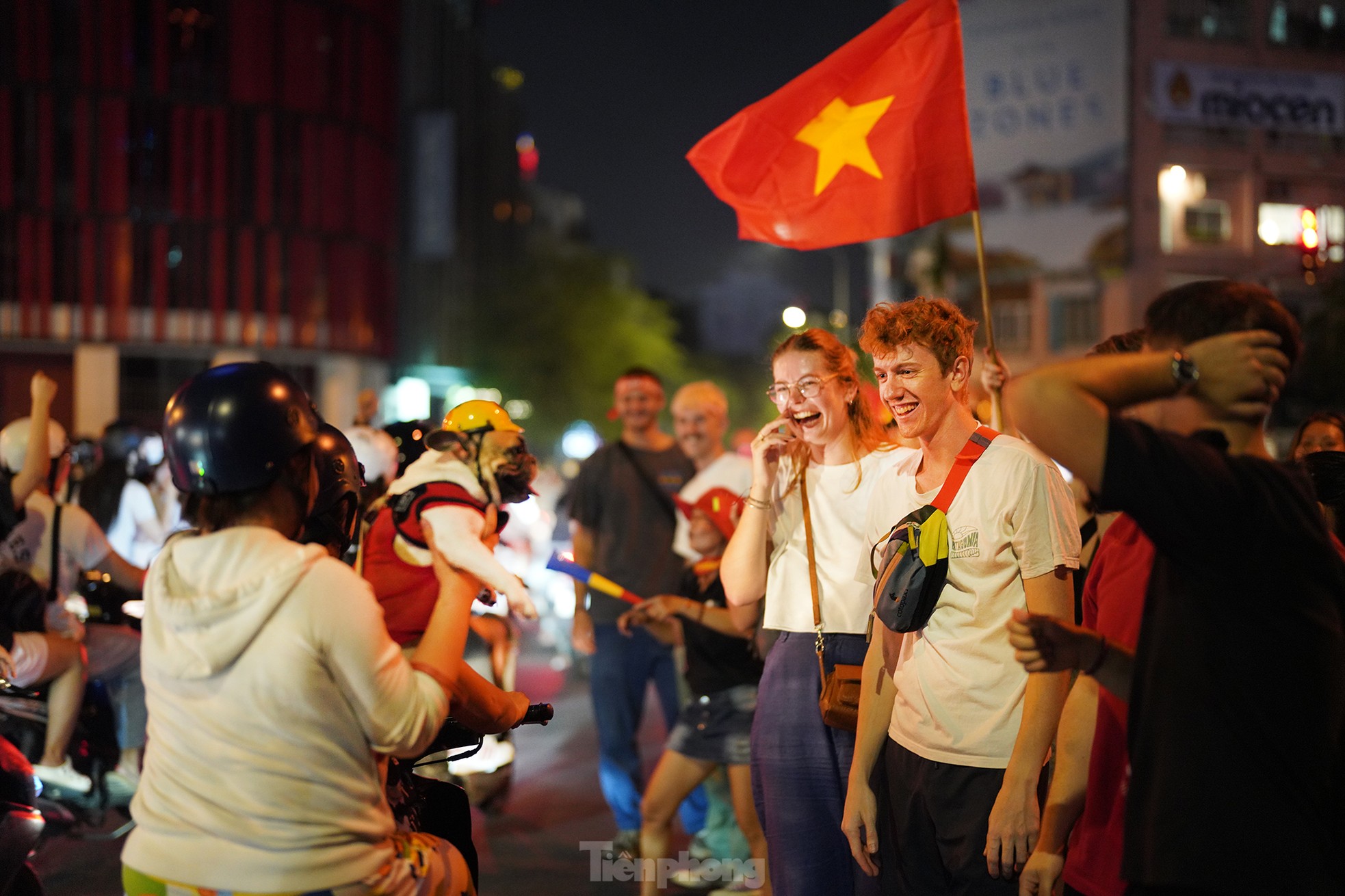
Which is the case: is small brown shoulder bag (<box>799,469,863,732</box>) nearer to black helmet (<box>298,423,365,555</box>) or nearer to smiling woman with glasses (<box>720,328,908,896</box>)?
smiling woman with glasses (<box>720,328,908,896</box>)

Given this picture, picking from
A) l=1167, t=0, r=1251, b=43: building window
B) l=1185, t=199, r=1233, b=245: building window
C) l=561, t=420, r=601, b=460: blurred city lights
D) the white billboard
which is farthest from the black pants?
l=1167, t=0, r=1251, b=43: building window

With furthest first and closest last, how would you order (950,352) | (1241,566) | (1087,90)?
(1087,90), (950,352), (1241,566)

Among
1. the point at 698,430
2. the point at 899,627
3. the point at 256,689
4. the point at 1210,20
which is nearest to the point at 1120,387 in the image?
the point at 899,627

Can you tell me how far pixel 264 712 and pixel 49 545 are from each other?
486 cm

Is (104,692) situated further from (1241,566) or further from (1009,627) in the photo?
(1241,566)

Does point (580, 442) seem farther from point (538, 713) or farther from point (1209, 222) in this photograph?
point (538, 713)

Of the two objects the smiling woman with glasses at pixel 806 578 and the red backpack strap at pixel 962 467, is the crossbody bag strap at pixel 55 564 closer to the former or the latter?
the smiling woman with glasses at pixel 806 578

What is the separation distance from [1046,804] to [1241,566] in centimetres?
112

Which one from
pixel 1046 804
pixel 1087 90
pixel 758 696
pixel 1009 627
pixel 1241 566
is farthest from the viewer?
pixel 1087 90

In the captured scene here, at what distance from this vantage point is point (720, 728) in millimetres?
5527

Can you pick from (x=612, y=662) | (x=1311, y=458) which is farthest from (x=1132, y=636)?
(x=612, y=662)

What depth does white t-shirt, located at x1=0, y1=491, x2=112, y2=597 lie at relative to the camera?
6.37 meters

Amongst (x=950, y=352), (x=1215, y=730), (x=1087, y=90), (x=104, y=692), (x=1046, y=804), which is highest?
(x=1087, y=90)

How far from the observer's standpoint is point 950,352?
349cm
